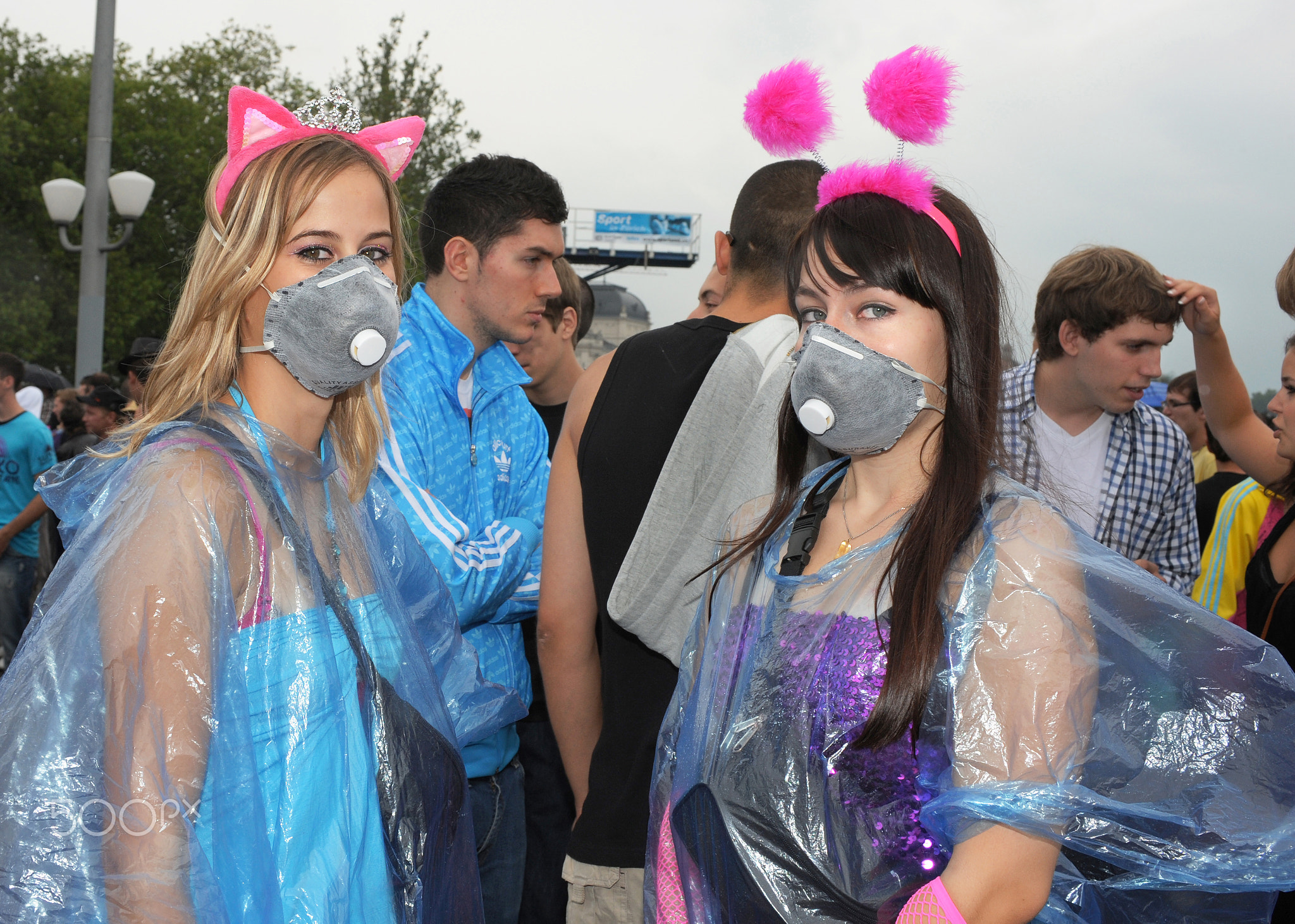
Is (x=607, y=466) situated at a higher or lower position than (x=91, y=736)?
higher

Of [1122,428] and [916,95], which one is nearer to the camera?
[916,95]

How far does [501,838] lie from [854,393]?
154 cm

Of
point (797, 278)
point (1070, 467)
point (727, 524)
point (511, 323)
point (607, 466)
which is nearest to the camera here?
point (797, 278)

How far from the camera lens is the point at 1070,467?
11.6 ft

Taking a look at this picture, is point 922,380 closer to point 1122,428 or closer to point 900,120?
point 900,120

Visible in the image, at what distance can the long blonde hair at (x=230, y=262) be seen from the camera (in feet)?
5.23

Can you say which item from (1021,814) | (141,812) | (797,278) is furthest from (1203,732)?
(141,812)

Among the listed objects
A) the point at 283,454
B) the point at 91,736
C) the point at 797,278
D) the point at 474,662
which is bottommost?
the point at 474,662

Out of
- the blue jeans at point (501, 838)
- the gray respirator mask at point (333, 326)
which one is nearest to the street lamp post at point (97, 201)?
the blue jeans at point (501, 838)

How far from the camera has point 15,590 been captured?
236 inches

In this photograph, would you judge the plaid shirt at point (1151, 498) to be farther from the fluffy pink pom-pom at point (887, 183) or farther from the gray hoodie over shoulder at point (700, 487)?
the fluffy pink pom-pom at point (887, 183)

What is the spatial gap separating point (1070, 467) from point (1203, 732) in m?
2.26

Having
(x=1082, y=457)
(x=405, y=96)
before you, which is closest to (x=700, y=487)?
(x=1082, y=457)

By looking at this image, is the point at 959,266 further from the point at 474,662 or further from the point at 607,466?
the point at 474,662
